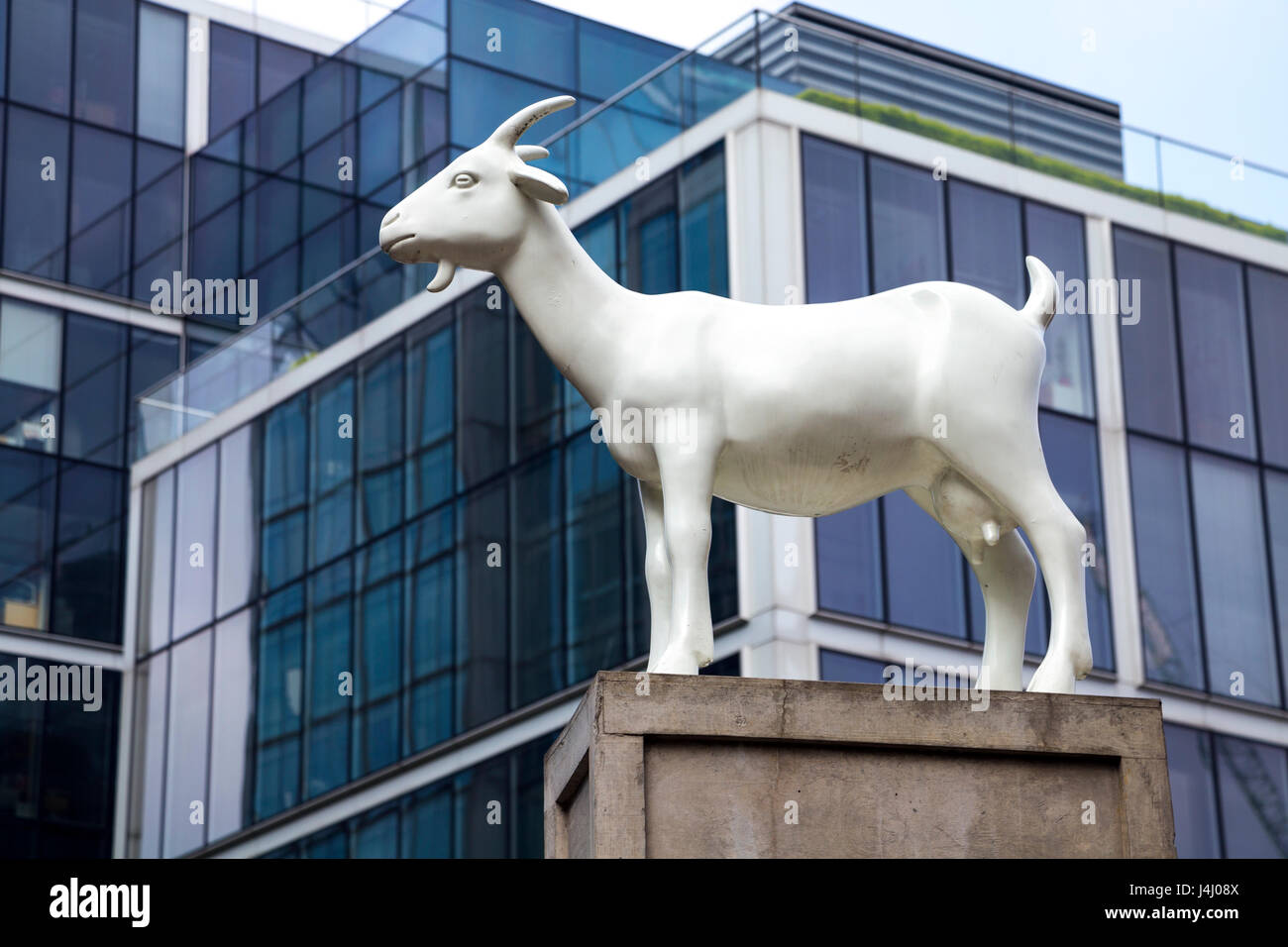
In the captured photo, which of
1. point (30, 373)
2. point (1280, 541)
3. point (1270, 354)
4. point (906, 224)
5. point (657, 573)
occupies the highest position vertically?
point (30, 373)

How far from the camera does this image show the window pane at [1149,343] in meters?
32.7

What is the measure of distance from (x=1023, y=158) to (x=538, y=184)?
2252cm

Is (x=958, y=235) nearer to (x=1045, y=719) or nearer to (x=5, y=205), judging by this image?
(x=1045, y=719)

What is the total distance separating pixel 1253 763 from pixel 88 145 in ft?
106

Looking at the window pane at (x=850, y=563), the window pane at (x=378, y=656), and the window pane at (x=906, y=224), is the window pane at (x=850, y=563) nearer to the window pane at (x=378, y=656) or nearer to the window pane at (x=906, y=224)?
the window pane at (x=906, y=224)

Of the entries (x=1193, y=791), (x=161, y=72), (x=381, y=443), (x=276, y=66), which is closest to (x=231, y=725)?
(x=381, y=443)

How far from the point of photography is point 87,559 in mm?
45781

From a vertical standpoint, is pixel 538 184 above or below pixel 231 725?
below

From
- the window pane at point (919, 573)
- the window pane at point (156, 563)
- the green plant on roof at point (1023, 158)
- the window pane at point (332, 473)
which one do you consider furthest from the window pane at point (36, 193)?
the window pane at point (919, 573)

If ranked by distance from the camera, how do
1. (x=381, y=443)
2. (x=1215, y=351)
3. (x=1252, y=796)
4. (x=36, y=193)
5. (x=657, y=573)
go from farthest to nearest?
(x=36, y=193) → (x=381, y=443) → (x=1215, y=351) → (x=1252, y=796) → (x=657, y=573)

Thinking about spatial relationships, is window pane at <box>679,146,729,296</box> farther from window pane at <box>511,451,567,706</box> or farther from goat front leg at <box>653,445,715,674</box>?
goat front leg at <box>653,445,715,674</box>

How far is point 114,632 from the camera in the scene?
148 ft

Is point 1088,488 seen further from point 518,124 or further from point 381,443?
point 518,124
